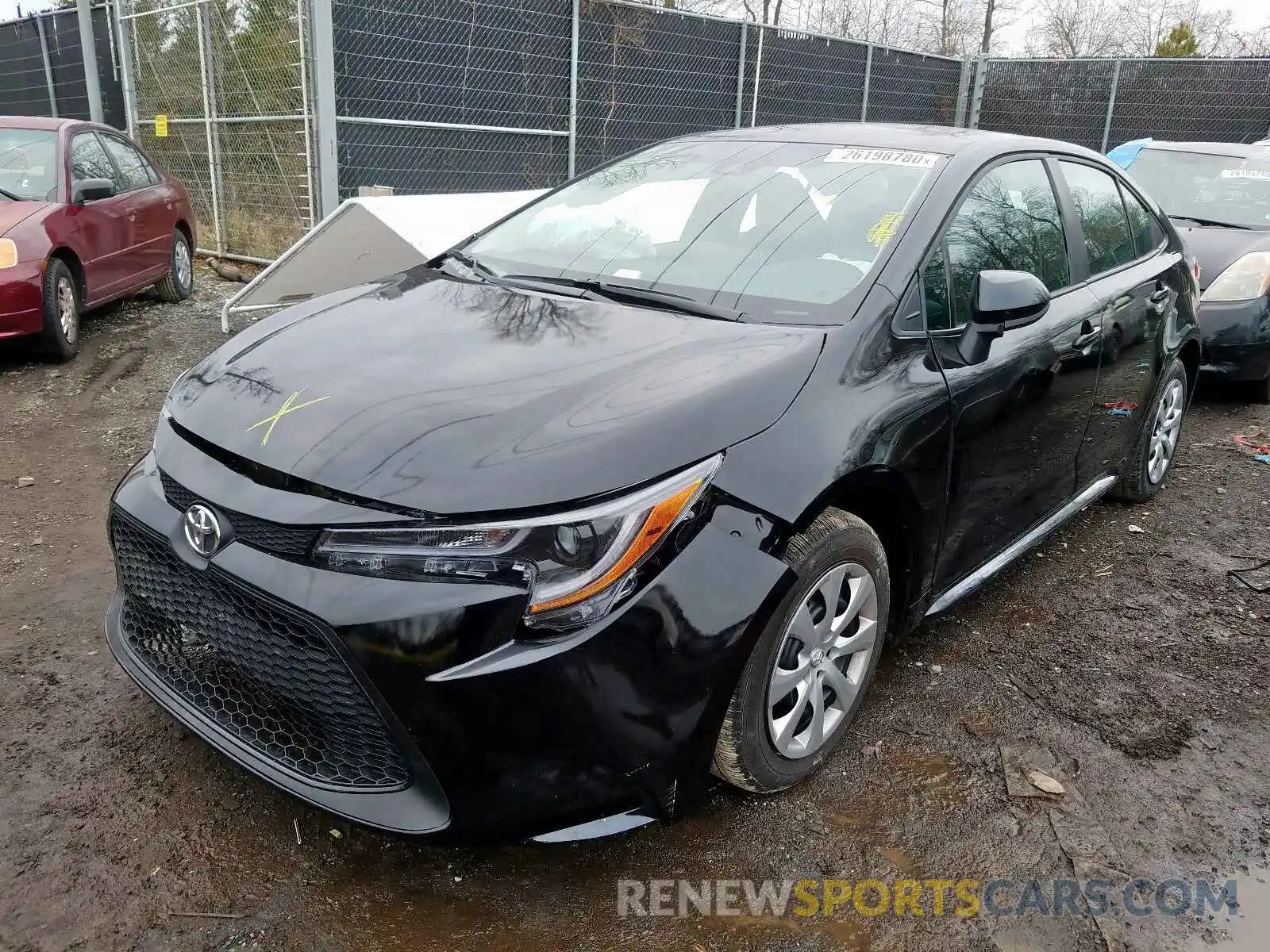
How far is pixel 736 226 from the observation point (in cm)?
297

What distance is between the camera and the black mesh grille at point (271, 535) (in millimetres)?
1938

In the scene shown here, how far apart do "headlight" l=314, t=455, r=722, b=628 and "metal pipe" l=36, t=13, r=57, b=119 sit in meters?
16.2

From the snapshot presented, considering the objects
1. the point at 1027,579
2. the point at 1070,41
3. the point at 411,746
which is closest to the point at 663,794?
the point at 411,746

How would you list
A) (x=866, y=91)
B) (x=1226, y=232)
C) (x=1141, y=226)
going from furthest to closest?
(x=866, y=91) → (x=1226, y=232) → (x=1141, y=226)

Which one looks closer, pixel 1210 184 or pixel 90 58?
pixel 1210 184

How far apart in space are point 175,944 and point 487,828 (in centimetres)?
72

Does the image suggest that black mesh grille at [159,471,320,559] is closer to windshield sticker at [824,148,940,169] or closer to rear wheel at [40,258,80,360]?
windshield sticker at [824,148,940,169]

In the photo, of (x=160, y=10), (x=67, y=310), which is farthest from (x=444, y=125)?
(x=67, y=310)

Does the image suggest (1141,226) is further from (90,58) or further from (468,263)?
(90,58)

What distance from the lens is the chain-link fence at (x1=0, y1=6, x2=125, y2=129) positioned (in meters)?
13.1

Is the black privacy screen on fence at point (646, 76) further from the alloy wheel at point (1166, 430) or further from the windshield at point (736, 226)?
the windshield at point (736, 226)

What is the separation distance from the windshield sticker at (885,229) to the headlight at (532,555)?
131cm

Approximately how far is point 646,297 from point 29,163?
609 centimetres

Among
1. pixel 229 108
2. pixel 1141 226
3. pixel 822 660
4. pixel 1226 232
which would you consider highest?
pixel 229 108
